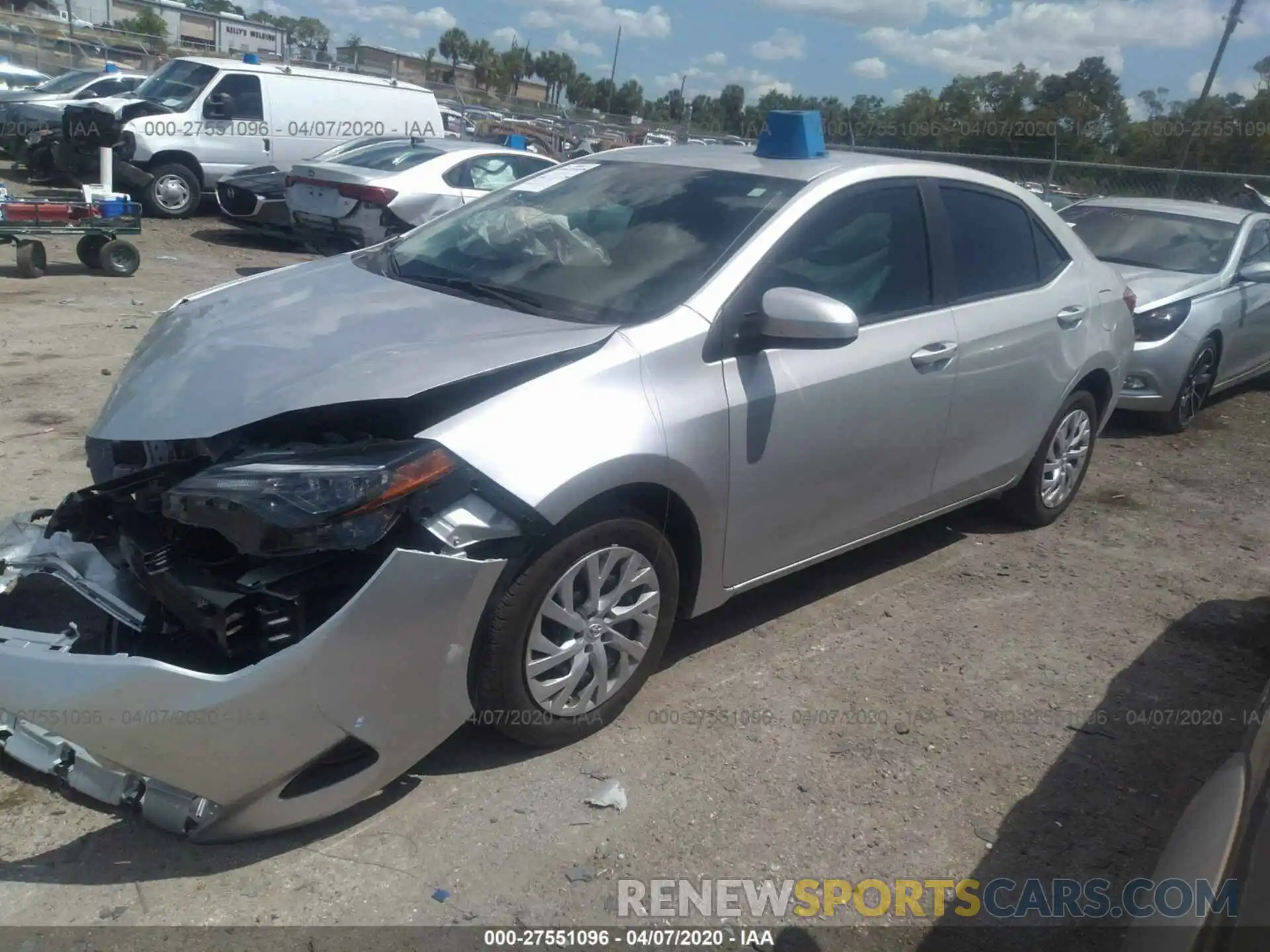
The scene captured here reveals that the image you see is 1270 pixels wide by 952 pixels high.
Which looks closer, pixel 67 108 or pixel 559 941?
pixel 559 941

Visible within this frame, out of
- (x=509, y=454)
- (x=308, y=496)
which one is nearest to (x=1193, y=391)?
(x=509, y=454)

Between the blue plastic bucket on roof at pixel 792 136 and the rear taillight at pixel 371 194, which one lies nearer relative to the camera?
the blue plastic bucket on roof at pixel 792 136

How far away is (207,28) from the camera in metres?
51.8

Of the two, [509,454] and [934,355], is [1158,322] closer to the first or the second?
[934,355]

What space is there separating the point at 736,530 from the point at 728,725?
652 millimetres

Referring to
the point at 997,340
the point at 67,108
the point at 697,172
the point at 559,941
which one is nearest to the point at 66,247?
the point at 67,108

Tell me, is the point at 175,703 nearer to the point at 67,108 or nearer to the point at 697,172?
the point at 697,172

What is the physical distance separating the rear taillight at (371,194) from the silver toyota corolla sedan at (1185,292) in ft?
20.9

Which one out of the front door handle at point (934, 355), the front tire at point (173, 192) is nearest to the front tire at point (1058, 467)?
the front door handle at point (934, 355)

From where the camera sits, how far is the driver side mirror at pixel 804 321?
3.34 meters

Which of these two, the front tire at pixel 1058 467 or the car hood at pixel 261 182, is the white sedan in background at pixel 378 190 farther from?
the front tire at pixel 1058 467

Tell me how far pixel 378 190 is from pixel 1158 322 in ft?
23.6

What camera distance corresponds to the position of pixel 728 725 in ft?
11.6

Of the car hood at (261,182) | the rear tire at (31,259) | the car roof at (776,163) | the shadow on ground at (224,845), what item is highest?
the car roof at (776,163)
